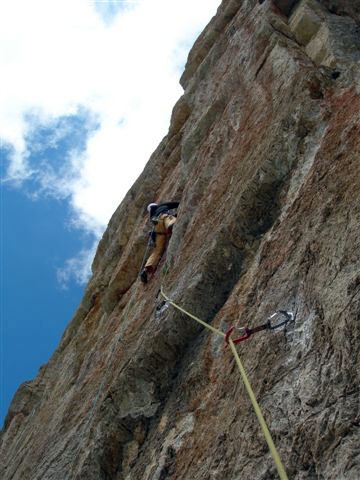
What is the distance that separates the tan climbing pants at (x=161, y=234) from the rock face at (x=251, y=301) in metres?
0.72

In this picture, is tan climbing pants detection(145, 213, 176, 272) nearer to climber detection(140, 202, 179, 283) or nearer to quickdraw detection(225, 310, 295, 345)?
climber detection(140, 202, 179, 283)

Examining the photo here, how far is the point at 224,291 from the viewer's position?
7688 mm

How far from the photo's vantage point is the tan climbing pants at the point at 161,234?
40.4 feet

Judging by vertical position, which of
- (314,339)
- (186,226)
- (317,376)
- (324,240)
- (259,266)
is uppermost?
(186,226)

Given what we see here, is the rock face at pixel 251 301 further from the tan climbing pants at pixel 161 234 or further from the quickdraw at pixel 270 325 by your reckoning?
the tan climbing pants at pixel 161 234

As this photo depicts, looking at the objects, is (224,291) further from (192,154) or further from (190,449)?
(192,154)

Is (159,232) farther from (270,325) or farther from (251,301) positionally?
(270,325)

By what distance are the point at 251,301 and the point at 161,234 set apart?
6311 mm

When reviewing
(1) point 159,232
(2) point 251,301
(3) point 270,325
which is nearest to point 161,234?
(1) point 159,232

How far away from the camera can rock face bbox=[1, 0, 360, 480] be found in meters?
4.98

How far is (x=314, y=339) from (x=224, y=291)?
2.57m

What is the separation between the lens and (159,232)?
12.8m

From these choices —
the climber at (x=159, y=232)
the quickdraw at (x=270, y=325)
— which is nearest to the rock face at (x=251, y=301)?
the quickdraw at (x=270, y=325)

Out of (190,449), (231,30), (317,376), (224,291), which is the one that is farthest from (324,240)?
(231,30)
